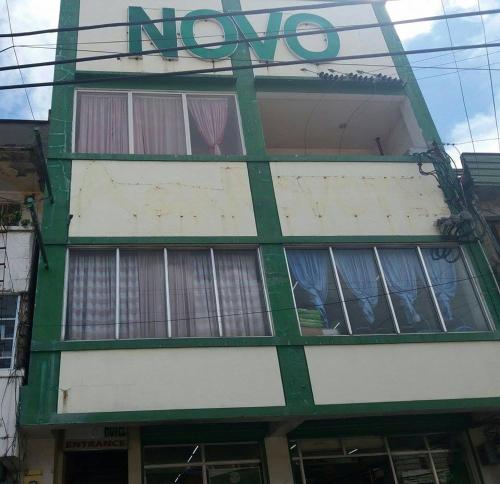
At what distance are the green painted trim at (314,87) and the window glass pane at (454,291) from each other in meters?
4.54

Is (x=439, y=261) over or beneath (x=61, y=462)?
over

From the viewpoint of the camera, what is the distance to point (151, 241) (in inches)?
400

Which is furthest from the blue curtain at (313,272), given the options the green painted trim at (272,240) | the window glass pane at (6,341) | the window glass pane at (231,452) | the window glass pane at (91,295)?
the window glass pane at (6,341)

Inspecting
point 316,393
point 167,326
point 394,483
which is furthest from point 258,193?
point 394,483

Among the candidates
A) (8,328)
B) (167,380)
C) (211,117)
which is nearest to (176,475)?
(167,380)

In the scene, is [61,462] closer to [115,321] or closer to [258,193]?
[115,321]

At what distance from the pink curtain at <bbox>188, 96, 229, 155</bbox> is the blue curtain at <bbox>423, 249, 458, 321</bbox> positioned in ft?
16.2

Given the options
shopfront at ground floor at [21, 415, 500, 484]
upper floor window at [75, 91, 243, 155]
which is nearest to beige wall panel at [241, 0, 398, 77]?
upper floor window at [75, 91, 243, 155]

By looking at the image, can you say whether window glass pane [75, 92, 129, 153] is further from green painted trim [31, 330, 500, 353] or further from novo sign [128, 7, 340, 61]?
green painted trim [31, 330, 500, 353]

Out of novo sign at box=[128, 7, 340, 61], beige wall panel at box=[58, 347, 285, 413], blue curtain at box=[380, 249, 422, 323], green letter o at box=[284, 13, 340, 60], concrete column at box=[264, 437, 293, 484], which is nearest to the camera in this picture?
beige wall panel at box=[58, 347, 285, 413]

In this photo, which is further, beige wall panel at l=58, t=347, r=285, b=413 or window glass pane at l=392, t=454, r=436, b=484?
window glass pane at l=392, t=454, r=436, b=484

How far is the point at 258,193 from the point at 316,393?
13.5 feet

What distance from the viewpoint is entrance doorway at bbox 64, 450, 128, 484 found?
988 centimetres

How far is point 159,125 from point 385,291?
19.4 ft
